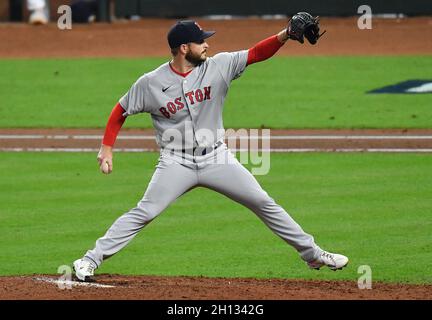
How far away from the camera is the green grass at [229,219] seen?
35.1ft

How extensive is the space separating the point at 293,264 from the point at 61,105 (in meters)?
12.4

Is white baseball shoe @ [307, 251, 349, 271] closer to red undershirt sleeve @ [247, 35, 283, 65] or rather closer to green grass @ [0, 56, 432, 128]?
red undershirt sleeve @ [247, 35, 283, 65]

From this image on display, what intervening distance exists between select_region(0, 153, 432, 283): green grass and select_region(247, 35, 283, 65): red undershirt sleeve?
7.13 feet

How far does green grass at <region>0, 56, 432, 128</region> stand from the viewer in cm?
2064

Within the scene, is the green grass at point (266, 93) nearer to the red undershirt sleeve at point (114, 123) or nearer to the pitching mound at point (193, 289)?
the pitching mound at point (193, 289)

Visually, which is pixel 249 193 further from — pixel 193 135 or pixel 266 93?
pixel 266 93

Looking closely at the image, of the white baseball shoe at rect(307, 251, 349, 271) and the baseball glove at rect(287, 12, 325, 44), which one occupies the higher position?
the baseball glove at rect(287, 12, 325, 44)

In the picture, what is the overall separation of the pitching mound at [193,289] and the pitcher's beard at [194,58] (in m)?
1.76

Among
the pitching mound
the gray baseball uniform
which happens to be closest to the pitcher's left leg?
the gray baseball uniform

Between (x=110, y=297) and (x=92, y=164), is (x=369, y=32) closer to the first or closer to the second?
(x=92, y=164)

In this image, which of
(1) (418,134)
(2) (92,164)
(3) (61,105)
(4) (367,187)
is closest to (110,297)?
(4) (367,187)

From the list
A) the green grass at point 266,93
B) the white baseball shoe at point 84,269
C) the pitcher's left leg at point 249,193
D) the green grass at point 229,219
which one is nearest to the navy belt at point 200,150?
the pitcher's left leg at point 249,193

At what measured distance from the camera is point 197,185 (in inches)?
352
